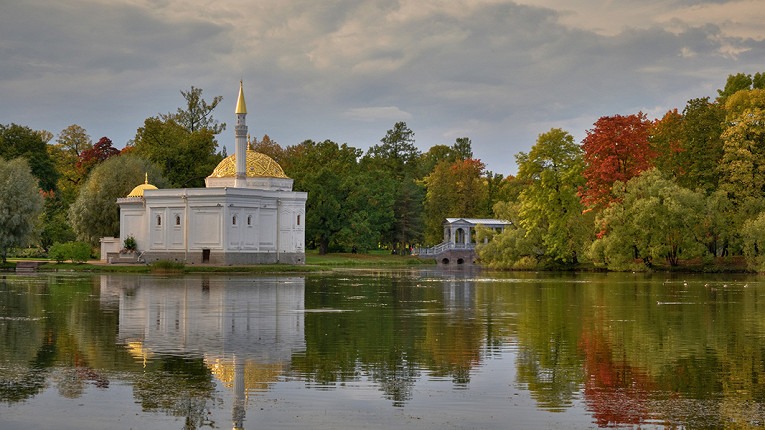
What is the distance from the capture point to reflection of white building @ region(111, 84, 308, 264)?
8162 cm

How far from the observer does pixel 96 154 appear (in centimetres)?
13438

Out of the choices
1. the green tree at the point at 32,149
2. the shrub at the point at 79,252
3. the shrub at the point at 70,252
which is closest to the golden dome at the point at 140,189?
the shrub at the point at 79,252

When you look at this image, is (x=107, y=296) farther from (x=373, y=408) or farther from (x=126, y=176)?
(x=126, y=176)

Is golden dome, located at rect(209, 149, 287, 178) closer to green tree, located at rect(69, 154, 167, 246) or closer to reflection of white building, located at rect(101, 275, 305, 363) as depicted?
green tree, located at rect(69, 154, 167, 246)

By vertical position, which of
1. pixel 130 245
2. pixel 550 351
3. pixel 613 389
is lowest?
pixel 613 389

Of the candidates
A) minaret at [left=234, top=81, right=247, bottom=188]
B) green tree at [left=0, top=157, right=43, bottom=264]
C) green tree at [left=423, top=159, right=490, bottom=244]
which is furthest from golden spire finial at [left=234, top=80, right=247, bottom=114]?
green tree at [left=423, top=159, right=490, bottom=244]

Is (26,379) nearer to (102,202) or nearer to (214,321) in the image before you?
(214,321)

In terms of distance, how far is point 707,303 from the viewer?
123 ft

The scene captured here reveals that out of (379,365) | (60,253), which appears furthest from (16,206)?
(379,365)

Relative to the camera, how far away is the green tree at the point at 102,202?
9144cm

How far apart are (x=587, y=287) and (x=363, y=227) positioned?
56.1 meters

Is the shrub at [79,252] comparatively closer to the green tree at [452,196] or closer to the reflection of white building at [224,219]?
the reflection of white building at [224,219]

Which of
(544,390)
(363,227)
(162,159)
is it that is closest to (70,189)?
(162,159)

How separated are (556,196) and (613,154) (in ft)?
20.6
